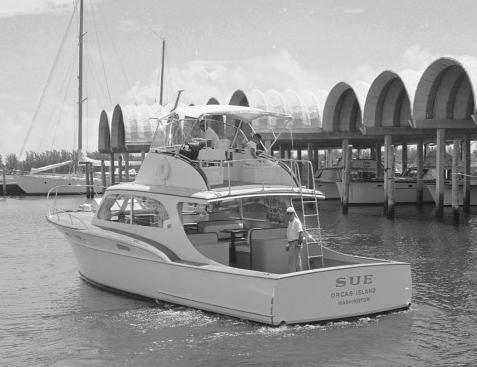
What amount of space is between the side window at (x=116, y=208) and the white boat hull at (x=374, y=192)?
3249 centimetres

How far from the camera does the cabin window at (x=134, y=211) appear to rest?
48.6 ft

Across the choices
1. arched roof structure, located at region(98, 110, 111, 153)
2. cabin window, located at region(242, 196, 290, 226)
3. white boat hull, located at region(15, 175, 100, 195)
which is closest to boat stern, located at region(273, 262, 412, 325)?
cabin window, located at region(242, 196, 290, 226)

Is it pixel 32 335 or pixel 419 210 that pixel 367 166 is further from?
pixel 32 335

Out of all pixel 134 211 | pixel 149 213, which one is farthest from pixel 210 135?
pixel 134 211

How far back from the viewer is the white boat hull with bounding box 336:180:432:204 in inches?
1887

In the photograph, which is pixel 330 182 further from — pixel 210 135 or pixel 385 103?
pixel 210 135

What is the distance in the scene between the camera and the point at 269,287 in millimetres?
11930

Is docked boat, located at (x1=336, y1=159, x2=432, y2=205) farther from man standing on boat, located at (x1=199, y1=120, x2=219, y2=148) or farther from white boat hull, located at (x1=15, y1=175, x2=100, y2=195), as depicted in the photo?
white boat hull, located at (x1=15, y1=175, x2=100, y2=195)

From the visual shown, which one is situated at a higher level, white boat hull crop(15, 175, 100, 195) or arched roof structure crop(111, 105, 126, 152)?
arched roof structure crop(111, 105, 126, 152)

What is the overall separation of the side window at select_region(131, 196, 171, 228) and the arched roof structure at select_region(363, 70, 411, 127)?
90.2ft

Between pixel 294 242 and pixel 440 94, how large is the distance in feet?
78.7

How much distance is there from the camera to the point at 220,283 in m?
12.8

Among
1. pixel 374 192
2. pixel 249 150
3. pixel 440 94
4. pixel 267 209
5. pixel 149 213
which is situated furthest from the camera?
pixel 374 192

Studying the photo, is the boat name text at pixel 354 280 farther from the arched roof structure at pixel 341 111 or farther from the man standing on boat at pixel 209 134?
the arched roof structure at pixel 341 111
